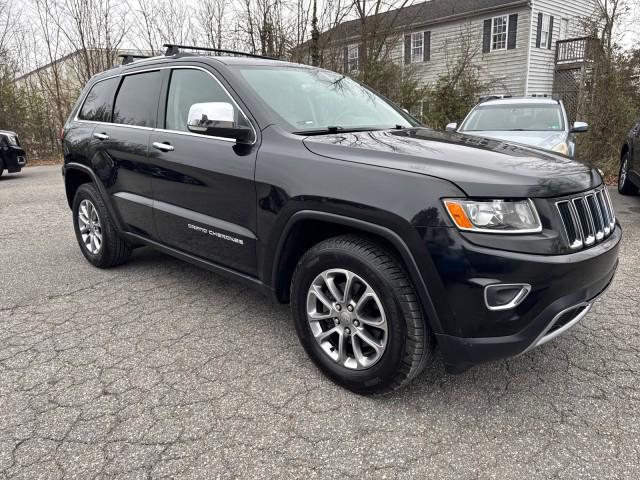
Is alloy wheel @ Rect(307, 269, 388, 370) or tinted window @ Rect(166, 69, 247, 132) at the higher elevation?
tinted window @ Rect(166, 69, 247, 132)

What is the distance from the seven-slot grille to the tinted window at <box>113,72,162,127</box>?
283 centimetres

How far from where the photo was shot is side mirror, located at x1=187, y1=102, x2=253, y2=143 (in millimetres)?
2689

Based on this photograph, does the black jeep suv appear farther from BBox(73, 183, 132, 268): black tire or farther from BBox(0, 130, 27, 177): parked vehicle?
BBox(0, 130, 27, 177): parked vehicle

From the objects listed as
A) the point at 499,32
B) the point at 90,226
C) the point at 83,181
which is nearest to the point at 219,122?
the point at 90,226

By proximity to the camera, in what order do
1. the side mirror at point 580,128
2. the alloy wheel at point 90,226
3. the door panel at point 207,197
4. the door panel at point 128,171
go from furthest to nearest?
1. the side mirror at point 580,128
2. the alloy wheel at point 90,226
3. the door panel at point 128,171
4. the door panel at point 207,197

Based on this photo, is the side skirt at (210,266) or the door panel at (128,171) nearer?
the side skirt at (210,266)

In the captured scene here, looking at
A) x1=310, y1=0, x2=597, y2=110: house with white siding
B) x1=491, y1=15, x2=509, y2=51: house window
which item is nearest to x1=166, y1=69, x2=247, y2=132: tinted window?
x1=310, y1=0, x2=597, y2=110: house with white siding

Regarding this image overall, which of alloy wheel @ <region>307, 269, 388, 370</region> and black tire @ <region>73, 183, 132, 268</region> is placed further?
black tire @ <region>73, 183, 132, 268</region>

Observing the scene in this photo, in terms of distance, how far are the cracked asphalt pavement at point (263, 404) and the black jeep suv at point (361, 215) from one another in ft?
Result: 1.00

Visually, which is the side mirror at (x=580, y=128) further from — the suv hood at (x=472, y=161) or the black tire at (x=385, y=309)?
the black tire at (x=385, y=309)

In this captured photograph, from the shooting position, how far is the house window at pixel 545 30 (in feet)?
65.5

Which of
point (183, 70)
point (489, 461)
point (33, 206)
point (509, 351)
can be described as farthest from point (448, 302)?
point (33, 206)

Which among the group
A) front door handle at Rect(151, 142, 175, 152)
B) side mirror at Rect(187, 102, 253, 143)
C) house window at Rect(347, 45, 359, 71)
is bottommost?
front door handle at Rect(151, 142, 175, 152)

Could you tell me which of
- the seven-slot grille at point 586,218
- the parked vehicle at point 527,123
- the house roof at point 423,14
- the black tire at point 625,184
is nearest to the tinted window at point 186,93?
the seven-slot grille at point 586,218
